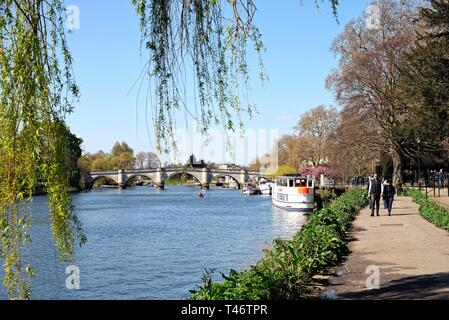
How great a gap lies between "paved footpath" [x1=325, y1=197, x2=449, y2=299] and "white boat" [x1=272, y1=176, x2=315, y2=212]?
30.7m

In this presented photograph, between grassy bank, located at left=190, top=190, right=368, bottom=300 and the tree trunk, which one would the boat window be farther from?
grassy bank, located at left=190, top=190, right=368, bottom=300

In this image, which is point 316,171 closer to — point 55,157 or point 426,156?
point 426,156

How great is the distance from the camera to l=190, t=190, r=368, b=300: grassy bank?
7.96 meters

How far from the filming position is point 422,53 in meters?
33.6

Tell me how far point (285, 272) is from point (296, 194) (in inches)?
1702

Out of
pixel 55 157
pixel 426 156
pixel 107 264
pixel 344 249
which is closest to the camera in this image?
pixel 55 157

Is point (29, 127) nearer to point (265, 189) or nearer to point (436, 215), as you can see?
point (436, 215)

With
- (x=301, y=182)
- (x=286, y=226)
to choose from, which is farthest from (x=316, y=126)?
(x=286, y=226)

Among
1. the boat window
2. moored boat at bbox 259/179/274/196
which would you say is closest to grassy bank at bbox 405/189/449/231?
the boat window

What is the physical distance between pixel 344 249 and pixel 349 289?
4.83m

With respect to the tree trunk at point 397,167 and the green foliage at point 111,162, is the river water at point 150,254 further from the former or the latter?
the green foliage at point 111,162

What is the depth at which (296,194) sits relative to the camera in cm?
5288

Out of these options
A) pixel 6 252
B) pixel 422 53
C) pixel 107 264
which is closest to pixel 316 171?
pixel 422 53

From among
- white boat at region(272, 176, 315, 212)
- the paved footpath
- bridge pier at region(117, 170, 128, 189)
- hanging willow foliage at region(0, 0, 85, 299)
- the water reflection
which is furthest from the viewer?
bridge pier at region(117, 170, 128, 189)
